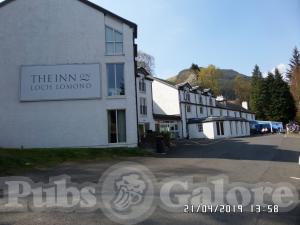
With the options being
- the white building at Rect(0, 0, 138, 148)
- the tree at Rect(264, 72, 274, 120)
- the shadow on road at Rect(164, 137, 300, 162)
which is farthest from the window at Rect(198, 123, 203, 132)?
the tree at Rect(264, 72, 274, 120)

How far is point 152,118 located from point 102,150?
20.6m

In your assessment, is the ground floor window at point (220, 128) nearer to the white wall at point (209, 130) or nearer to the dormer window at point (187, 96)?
the white wall at point (209, 130)

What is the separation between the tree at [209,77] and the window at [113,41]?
209 feet

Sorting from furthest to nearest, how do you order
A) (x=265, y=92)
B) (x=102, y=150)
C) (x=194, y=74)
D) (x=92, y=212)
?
(x=194, y=74)
(x=265, y=92)
(x=102, y=150)
(x=92, y=212)

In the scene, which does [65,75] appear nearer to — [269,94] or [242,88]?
[269,94]

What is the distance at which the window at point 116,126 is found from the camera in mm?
26141

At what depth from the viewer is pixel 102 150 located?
23.6 meters

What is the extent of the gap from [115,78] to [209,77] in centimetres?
6754

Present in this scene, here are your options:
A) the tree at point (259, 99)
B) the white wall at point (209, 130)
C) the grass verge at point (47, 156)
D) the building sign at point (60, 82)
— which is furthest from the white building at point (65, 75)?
the tree at point (259, 99)

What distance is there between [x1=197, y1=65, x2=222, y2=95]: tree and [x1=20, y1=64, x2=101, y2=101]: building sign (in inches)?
2569

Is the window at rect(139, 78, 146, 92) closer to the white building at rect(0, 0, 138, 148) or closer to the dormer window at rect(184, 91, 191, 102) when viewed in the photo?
the white building at rect(0, 0, 138, 148)

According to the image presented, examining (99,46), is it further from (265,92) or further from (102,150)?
(265,92)

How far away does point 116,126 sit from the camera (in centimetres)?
2634

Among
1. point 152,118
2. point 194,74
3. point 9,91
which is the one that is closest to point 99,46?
point 9,91
